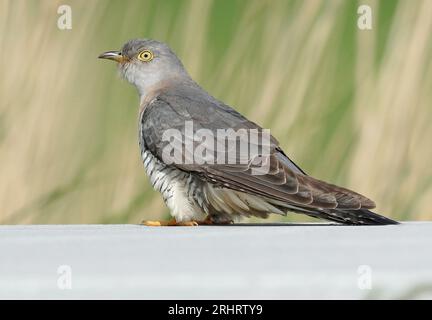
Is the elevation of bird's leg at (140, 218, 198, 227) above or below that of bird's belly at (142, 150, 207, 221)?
below

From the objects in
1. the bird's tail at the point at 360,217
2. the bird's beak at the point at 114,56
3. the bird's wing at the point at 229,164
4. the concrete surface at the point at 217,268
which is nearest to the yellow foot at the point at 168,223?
the bird's wing at the point at 229,164

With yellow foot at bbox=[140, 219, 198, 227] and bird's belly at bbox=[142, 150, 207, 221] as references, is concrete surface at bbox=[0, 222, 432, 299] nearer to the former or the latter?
yellow foot at bbox=[140, 219, 198, 227]

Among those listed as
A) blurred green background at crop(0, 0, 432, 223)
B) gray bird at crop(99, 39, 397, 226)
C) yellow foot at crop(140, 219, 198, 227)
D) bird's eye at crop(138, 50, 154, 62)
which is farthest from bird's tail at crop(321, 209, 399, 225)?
bird's eye at crop(138, 50, 154, 62)

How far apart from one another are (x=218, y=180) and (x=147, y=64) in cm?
94

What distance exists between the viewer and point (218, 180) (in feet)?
9.04

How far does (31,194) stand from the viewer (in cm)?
289

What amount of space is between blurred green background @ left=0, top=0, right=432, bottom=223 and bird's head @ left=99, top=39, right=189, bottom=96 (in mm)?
438

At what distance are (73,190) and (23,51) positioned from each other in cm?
52

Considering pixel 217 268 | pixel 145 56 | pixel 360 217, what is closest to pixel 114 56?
pixel 145 56

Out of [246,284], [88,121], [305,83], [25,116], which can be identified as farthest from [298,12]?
[246,284]

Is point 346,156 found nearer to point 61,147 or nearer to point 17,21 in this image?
point 61,147

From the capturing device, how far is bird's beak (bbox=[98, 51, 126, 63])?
3.29 metres

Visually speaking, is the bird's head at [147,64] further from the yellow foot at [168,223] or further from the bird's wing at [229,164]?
the yellow foot at [168,223]

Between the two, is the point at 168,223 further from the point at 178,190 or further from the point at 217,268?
the point at 217,268
